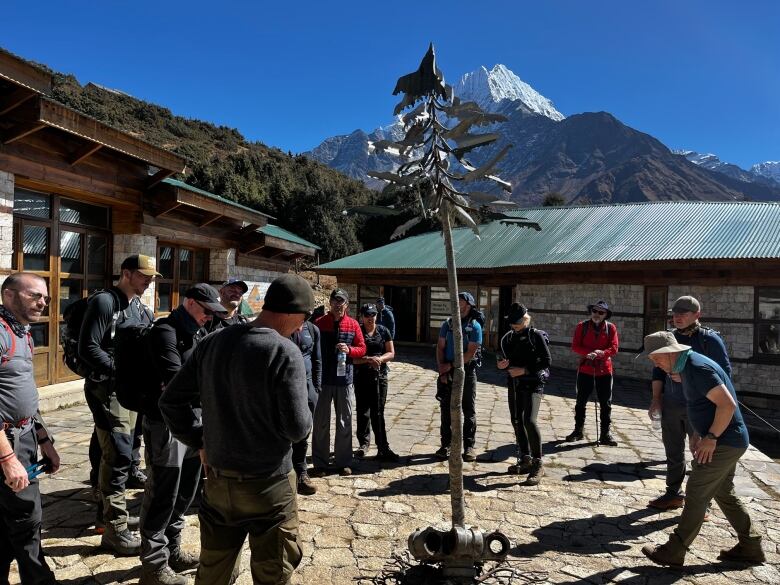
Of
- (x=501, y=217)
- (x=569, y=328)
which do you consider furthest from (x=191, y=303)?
(x=569, y=328)

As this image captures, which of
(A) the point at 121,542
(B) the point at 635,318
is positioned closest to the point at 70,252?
(A) the point at 121,542

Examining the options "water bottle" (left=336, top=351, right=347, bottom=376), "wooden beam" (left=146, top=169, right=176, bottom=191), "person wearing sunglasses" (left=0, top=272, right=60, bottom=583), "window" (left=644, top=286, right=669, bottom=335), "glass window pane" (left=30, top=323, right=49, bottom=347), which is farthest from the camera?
"window" (left=644, top=286, right=669, bottom=335)

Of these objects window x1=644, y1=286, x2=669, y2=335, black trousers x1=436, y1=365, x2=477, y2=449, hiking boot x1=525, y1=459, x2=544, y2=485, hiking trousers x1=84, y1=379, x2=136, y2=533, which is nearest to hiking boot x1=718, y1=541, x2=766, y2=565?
hiking boot x1=525, y1=459, x2=544, y2=485

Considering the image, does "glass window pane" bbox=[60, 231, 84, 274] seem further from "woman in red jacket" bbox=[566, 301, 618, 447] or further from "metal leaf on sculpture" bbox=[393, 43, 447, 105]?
"woman in red jacket" bbox=[566, 301, 618, 447]

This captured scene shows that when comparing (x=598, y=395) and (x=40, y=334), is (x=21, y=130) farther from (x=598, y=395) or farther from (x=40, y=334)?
(x=598, y=395)

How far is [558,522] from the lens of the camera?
395 centimetres

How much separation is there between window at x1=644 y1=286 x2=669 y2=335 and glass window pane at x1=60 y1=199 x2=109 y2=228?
11.4 m

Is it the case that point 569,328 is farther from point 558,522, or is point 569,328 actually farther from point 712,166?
point 712,166

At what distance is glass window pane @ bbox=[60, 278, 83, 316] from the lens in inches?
288

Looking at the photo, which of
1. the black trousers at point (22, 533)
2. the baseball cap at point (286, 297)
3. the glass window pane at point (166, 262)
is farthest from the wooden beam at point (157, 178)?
the baseball cap at point (286, 297)

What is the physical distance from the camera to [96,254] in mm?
8008

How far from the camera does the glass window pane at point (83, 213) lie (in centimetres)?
740

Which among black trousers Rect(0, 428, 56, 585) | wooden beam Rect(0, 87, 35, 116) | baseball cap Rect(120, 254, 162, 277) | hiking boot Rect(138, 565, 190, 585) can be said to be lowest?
hiking boot Rect(138, 565, 190, 585)

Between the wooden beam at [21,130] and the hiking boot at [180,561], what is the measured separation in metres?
5.19
